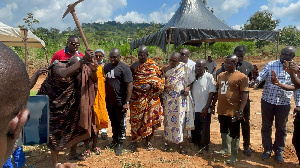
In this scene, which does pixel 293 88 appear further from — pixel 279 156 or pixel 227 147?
pixel 227 147

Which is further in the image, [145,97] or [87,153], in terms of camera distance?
[145,97]

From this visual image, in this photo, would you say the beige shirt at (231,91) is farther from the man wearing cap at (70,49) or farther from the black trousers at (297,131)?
the man wearing cap at (70,49)

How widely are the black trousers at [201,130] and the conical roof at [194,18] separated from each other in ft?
10.5

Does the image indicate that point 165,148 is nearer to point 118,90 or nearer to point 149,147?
point 149,147

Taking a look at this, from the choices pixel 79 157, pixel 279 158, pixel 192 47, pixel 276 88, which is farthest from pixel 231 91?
pixel 192 47

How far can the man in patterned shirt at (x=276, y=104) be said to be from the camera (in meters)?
3.44

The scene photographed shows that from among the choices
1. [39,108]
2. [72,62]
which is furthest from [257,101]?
[39,108]

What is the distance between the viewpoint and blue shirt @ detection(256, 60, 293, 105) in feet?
11.3

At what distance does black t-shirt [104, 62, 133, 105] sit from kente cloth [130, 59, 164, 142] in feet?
0.68

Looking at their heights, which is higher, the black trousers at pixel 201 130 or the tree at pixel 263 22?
the tree at pixel 263 22

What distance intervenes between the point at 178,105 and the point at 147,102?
529 millimetres

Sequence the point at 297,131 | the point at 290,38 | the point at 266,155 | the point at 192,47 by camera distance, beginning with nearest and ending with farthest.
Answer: the point at 297,131
the point at 266,155
the point at 192,47
the point at 290,38

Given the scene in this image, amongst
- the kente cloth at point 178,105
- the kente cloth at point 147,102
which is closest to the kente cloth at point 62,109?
the kente cloth at point 147,102

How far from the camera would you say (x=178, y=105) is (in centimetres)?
395
